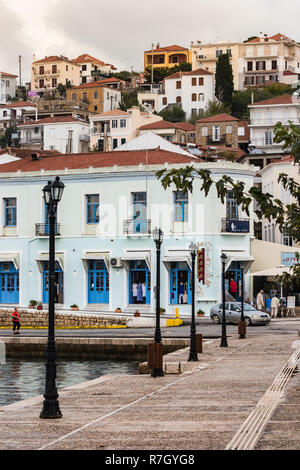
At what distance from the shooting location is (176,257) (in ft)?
187

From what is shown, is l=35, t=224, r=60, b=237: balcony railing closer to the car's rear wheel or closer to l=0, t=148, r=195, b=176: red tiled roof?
l=0, t=148, r=195, b=176: red tiled roof

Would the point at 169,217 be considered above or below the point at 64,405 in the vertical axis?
above

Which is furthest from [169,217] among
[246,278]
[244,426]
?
[244,426]

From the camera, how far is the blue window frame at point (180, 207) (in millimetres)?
57656

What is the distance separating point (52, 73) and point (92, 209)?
412 ft

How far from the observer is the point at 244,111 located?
147000mm

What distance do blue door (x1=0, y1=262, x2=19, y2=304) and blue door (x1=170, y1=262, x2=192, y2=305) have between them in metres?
9.79

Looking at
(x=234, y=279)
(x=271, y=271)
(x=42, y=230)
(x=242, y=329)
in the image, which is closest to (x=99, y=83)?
(x=42, y=230)

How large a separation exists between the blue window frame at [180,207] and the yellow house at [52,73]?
12336 cm

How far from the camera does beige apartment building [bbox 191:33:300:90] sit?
159m

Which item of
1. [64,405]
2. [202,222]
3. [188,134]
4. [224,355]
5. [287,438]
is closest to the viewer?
[287,438]

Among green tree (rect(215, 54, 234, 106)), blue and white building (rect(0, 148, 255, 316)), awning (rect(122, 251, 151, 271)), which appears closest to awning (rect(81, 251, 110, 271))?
blue and white building (rect(0, 148, 255, 316))

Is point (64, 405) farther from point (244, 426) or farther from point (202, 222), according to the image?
point (202, 222)
